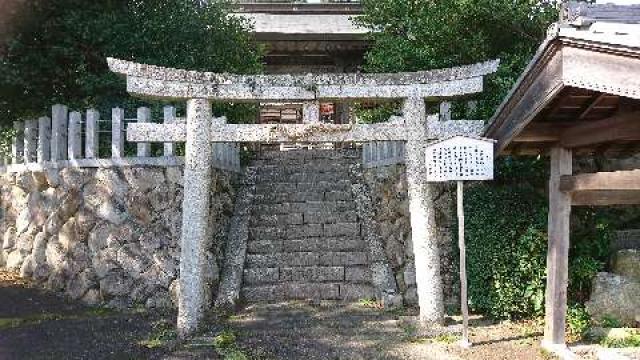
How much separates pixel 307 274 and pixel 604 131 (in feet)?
16.2

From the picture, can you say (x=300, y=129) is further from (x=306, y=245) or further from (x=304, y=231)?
(x=304, y=231)

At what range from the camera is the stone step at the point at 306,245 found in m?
9.38

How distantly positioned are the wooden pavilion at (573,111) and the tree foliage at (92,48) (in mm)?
6384

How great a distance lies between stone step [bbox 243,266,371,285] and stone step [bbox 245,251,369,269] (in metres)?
0.13

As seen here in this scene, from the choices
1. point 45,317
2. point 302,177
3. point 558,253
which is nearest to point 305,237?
point 302,177

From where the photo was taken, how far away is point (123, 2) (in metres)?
10.9

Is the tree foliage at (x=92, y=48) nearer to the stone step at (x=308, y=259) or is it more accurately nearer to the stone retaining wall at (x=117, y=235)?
the stone retaining wall at (x=117, y=235)

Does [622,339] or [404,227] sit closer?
[622,339]

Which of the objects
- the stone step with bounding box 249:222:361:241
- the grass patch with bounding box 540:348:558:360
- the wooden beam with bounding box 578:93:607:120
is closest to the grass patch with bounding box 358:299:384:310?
the stone step with bounding box 249:222:361:241

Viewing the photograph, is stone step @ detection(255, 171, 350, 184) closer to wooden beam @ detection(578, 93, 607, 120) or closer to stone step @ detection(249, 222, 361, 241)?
stone step @ detection(249, 222, 361, 241)

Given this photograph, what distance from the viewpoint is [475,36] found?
908 centimetres

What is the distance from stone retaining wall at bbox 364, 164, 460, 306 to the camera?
8602 mm

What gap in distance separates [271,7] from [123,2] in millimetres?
6923

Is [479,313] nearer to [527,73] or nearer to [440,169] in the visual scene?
[440,169]
